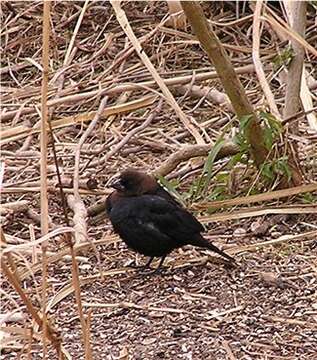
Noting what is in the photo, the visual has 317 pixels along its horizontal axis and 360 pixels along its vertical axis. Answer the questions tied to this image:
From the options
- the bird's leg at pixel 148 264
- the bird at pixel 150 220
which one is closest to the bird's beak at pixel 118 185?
the bird at pixel 150 220

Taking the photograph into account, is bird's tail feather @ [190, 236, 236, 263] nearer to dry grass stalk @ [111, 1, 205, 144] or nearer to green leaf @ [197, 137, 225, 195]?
green leaf @ [197, 137, 225, 195]

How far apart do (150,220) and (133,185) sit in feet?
0.51

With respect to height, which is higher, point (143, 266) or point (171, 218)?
point (171, 218)

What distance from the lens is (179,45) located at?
4941 millimetres

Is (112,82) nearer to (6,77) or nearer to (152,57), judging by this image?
(152,57)

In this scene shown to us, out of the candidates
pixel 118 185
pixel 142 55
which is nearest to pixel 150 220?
pixel 118 185

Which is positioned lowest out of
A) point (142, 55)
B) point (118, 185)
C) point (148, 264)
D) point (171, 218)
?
point (148, 264)

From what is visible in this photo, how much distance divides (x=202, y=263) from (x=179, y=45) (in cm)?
204

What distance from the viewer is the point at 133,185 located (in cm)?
323

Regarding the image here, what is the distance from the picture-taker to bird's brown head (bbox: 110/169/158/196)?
3227mm

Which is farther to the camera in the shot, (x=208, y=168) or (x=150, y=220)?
(x=208, y=168)

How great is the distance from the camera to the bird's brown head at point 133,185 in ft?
10.6

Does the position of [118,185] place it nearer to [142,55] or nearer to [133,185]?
[133,185]

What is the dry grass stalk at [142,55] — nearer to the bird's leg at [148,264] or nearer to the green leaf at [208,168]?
the green leaf at [208,168]
